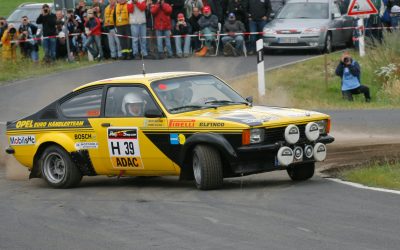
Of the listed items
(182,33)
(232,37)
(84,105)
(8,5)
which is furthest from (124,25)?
(8,5)

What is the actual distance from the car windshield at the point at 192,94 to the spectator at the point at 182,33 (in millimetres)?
17583

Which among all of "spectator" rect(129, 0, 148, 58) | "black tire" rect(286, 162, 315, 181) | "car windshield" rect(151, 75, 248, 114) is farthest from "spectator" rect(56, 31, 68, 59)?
"black tire" rect(286, 162, 315, 181)

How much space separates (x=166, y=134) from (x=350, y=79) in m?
11.1

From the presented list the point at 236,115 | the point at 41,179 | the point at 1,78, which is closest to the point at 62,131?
the point at 41,179

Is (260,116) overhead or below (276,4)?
overhead

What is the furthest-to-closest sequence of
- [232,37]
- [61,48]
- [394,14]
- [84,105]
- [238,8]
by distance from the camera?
[61,48], [238,8], [232,37], [394,14], [84,105]

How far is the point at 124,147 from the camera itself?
40.4 ft

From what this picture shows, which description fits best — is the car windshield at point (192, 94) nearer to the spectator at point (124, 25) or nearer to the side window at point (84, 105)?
the side window at point (84, 105)

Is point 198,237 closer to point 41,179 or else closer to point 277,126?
point 277,126

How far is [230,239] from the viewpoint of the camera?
8570 mm

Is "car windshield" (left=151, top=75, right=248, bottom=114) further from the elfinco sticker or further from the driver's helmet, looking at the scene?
the elfinco sticker

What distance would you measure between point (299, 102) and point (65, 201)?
38.1 feet

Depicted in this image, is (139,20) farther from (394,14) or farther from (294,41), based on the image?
(394,14)

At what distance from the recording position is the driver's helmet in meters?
12.4
